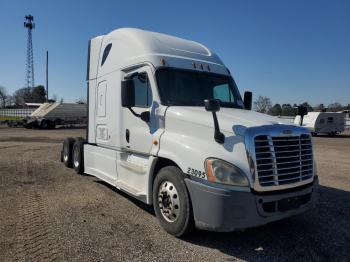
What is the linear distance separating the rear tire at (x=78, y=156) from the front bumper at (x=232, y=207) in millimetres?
5550

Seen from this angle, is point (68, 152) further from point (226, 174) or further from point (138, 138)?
point (226, 174)

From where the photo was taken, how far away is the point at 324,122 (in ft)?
110

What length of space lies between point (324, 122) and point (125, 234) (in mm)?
32303

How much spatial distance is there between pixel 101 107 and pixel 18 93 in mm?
114172

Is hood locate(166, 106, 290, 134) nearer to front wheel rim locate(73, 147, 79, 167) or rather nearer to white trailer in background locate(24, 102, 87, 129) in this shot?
front wheel rim locate(73, 147, 79, 167)

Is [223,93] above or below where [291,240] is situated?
above

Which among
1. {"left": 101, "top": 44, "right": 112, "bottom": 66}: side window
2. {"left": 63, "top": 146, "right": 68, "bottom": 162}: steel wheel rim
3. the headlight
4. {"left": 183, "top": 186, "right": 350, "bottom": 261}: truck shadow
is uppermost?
{"left": 101, "top": 44, "right": 112, "bottom": 66}: side window

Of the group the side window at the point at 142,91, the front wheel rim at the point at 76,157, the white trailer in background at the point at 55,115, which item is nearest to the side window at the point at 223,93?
the side window at the point at 142,91

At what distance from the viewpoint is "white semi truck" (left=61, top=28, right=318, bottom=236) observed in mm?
4441

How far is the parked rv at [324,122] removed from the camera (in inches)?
1302

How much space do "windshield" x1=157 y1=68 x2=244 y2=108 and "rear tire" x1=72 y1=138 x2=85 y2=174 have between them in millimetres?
4585

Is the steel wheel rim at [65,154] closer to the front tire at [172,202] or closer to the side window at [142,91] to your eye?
the side window at [142,91]

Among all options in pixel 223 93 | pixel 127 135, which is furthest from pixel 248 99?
pixel 127 135

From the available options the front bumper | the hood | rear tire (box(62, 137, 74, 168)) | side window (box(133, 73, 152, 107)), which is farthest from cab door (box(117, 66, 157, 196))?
rear tire (box(62, 137, 74, 168))
